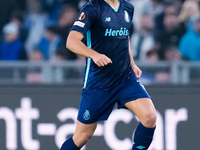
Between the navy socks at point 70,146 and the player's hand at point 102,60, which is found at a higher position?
the player's hand at point 102,60

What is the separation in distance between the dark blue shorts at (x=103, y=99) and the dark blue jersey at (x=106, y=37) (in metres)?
0.06

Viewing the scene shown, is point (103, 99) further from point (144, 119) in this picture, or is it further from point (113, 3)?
point (113, 3)

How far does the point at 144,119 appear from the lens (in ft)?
→ 15.8

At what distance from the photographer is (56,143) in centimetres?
621

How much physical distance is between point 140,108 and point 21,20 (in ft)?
16.2

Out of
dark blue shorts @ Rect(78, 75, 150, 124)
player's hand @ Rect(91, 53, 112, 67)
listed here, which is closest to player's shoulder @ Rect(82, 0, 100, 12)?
player's hand @ Rect(91, 53, 112, 67)

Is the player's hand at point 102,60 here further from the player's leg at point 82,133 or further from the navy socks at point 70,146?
the navy socks at point 70,146

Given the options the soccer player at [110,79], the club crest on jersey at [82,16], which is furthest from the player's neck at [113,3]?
the club crest on jersey at [82,16]

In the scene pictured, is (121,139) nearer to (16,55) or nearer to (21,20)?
(16,55)

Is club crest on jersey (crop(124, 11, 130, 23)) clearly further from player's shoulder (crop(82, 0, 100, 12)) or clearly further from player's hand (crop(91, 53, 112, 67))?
player's hand (crop(91, 53, 112, 67))

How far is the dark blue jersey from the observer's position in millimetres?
4719

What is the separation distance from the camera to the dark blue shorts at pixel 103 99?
16.1 ft

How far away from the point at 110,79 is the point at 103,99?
0.19 m

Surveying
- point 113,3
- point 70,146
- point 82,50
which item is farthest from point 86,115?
point 113,3
